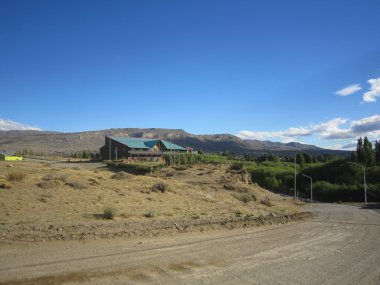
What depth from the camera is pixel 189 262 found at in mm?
14406

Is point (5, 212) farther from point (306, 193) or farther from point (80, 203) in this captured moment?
point (306, 193)

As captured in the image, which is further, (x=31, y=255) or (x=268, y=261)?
(x=268, y=261)

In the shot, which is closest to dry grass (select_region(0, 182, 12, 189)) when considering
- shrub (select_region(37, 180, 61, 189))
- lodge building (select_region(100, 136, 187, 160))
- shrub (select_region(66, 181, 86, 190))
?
shrub (select_region(37, 180, 61, 189))

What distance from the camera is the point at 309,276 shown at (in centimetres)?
1327

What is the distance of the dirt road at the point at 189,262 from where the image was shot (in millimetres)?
11969

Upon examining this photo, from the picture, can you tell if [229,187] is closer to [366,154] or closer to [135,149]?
[135,149]

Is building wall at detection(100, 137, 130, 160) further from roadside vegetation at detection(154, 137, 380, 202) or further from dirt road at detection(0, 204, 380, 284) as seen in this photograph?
dirt road at detection(0, 204, 380, 284)

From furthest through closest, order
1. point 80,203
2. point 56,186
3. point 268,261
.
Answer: point 56,186 → point 80,203 → point 268,261

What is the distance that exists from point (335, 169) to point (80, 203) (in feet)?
387

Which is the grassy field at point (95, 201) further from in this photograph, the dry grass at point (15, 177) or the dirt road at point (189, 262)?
the dirt road at point (189, 262)

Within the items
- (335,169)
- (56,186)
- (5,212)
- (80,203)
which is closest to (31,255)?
(5,212)

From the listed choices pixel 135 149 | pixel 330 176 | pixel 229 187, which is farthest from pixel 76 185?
pixel 330 176

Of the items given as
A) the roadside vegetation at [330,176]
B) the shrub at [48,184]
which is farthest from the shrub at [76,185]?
the roadside vegetation at [330,176]

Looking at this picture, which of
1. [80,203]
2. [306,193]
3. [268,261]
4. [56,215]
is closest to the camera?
[268,261]
